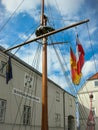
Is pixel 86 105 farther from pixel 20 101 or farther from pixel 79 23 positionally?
pixel 79 23

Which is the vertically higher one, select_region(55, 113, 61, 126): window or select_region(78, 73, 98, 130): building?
select_region(78, 73, 98, 130): building

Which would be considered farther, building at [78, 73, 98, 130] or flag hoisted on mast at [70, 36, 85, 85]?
building at [78, 73, 98, 130]

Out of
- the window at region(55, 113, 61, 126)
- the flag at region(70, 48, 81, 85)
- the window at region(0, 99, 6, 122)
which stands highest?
the flag at region(70, 48, 81, 85)

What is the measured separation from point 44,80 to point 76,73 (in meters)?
1.82

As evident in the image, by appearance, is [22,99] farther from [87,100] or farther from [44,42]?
[87,100]

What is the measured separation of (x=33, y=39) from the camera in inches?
521

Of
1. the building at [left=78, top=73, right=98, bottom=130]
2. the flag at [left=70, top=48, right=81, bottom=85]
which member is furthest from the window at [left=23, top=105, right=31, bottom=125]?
the building at [left=78, top=73, right=98, bottom=130]

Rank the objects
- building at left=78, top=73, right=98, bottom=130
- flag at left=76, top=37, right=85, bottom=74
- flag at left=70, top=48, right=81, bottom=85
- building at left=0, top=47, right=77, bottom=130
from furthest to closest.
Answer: building at left=78, top=73, right=98, bottom=130 → building at left=0, top=47, right=77, bottom=130 → flag at left=76, top=37, right=85, bottom=74 → flag at left=70, top=48, right=81, bottom=85

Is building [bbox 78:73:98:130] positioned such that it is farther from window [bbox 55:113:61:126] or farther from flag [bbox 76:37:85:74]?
flag [bbox 76:37:85:74]

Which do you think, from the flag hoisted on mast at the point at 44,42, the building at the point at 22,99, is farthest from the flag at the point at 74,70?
the building at the point at 22,99

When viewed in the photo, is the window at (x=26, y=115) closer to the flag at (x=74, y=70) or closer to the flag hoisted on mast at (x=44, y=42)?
the flag hoisted on mast at (x=44, y=42)

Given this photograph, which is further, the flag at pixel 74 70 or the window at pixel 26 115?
the window at pixel 26 115

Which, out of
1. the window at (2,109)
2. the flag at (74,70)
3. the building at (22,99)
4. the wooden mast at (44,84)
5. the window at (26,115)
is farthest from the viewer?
the window at (26,115)

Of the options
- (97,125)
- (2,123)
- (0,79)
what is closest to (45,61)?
(0,79)
